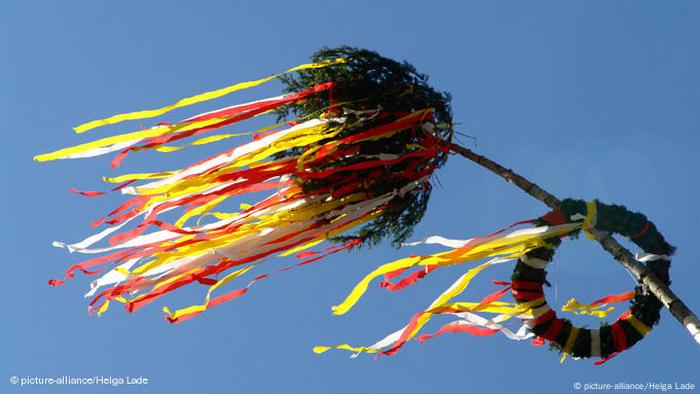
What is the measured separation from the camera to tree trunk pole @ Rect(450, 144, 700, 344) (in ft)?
14.7

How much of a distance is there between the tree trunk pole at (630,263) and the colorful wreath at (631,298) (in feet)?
0.35

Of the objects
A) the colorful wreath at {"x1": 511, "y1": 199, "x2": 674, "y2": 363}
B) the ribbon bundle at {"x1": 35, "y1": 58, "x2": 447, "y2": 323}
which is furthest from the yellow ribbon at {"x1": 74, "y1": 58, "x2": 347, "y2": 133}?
the colorful wreath at {"x1": 511, "y1": 199, "x2": 674, "y2": 363}

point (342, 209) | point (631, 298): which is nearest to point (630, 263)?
point (631, 298)

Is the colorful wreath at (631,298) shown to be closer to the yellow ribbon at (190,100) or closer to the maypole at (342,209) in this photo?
the maypole at (342,209)

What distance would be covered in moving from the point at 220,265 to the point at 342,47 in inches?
62.2

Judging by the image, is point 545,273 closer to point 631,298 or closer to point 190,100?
point 631,298

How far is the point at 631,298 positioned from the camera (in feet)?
16.9

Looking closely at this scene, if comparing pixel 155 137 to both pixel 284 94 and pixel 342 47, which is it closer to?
pixel 284 94

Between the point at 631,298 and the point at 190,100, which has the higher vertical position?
the point at 190,100

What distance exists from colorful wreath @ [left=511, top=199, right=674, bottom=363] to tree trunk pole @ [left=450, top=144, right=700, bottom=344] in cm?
11

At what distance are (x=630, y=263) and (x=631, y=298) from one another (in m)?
0.44

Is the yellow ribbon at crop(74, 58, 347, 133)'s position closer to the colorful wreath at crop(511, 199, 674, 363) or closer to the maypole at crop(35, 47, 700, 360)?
the maypole at crop(35, 47, 700, 360)

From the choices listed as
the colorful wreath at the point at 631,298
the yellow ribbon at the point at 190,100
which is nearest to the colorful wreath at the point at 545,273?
the colorful wreath at the point at 631,298

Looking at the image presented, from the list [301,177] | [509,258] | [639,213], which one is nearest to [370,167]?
[301,177]
